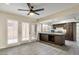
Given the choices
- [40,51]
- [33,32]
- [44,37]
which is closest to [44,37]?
[44,37]

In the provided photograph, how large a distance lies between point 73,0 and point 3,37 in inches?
181

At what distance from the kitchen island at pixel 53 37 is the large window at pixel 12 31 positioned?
2660 millimetres

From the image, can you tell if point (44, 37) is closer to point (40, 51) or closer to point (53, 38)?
point (53, 38)

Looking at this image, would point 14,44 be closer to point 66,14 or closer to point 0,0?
point 66,14

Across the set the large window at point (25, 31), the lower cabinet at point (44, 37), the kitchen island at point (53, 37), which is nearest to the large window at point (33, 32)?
the large window at point (25, 31)

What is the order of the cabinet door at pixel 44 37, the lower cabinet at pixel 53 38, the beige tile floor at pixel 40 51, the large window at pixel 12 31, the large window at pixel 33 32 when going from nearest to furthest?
the beige tile floor at pixel 40 51 → the large window at pixel 12 31 → the lower cabinet at pixel 53 38 → the cabinet door at pixel 44 37 → the large window at pixel 33 32

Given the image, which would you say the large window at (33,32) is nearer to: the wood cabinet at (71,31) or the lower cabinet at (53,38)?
the lower cabinet at (53,38)

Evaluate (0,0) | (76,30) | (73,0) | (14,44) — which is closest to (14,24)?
(14,44)

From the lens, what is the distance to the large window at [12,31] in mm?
5145

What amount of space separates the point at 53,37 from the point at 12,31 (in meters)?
3.31

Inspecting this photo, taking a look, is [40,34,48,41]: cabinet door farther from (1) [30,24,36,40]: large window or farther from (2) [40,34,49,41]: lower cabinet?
(1) [30,24,36,40]: large window

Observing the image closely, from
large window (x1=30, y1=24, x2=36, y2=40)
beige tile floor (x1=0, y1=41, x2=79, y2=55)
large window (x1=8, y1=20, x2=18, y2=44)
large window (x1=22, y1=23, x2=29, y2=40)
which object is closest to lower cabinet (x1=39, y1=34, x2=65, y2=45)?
large window (x1=30, y1=24, x2=36, y2=40)

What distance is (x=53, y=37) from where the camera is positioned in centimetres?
625
